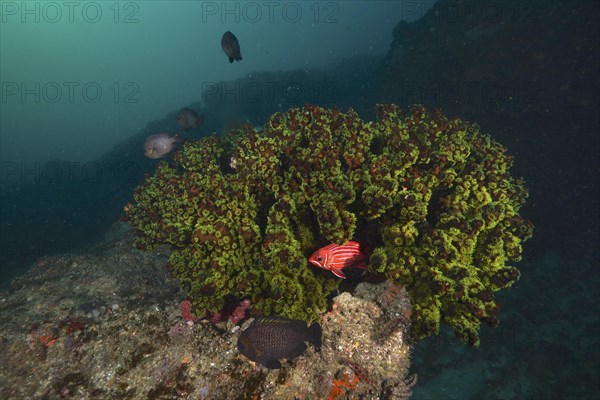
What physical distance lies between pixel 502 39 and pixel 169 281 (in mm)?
15871

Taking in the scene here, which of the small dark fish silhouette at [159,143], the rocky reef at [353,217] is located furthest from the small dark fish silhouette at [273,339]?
the small dark fish silhouette at [159,143]

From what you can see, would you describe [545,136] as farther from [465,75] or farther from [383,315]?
[383,315]

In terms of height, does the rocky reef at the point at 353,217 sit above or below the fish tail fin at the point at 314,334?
above

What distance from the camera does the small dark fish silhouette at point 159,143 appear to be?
9320 mm

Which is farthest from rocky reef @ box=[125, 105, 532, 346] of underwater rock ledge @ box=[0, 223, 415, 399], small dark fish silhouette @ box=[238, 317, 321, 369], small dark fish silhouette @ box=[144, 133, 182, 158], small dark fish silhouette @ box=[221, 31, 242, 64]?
small dark fish silhouette @ box=[144, 133, 182, 158]

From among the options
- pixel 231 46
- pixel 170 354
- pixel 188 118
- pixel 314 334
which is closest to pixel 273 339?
pixel 314 334

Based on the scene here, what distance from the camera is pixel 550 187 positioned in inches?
472

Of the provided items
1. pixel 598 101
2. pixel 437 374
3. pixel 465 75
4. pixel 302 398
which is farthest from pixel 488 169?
pixel 465 75

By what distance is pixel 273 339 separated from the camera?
371cm

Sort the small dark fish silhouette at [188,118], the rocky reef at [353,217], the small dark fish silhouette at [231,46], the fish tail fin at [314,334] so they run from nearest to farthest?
the rocky reef at [353,217], the fish tail fin at [314,334], the small dark fish silhouette at [231,46], the small dark fish silhouette at [188,118]

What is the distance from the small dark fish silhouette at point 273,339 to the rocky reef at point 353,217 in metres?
0.15

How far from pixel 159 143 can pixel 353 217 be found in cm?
774

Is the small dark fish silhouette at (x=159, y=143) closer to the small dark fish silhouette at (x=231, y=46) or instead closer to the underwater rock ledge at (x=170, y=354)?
the small dark fish silhouette at (x=231, y=46)

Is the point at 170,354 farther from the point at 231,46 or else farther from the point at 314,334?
the point at 231,46
